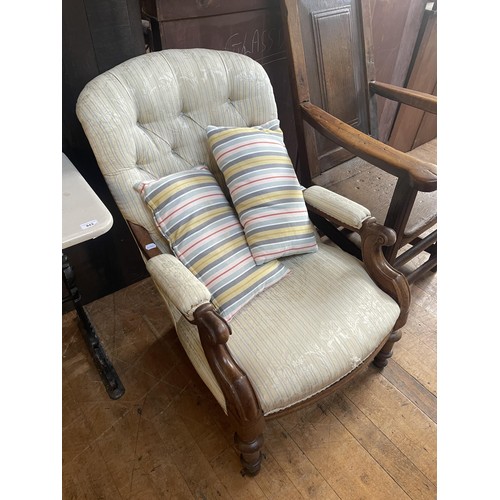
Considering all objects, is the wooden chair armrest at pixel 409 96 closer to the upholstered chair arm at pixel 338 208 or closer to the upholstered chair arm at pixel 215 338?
the upholstered chair arm at pixel 338 208

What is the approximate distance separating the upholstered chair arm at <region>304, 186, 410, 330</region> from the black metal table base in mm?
931

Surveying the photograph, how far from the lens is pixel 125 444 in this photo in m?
1.31

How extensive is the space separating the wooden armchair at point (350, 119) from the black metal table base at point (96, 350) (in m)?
1.00

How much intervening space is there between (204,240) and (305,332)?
0.39 meters

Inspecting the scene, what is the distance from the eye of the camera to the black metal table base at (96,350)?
138 centimetres

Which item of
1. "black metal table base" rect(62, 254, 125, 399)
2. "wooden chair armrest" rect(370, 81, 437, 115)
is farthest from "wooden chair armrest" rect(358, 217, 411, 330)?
"black metal table base" rect(62, 254, 125, 399)

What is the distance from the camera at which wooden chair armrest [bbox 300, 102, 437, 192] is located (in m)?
1.17

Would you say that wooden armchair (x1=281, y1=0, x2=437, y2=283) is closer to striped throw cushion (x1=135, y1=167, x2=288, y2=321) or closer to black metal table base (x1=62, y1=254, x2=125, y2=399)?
striped throw cushion (x1=135, y1=167, x2=288, y2=321)

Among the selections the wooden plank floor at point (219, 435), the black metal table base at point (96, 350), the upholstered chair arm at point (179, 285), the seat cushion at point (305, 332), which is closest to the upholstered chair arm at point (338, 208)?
the seat cushion at point (305, 332)

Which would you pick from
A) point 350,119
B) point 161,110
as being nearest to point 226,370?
point 161,110

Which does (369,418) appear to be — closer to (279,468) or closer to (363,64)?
(279,468)

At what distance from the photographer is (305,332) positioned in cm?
107

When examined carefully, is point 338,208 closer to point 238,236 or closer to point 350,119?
point 238,236
